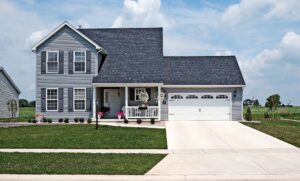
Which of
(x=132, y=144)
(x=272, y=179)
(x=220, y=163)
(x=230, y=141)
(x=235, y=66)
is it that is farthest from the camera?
(x=235, y=66)

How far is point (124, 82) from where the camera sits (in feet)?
92.7

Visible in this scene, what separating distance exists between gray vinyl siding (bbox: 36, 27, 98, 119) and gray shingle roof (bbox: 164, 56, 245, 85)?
5.78 meters

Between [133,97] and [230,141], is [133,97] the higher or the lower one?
the higher one

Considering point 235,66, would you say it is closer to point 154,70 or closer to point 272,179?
point 154,70

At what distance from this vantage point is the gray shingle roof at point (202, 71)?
29.6m

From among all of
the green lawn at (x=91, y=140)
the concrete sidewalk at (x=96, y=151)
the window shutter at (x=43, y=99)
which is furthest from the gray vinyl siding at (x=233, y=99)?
the concrete sidewalk at (x=96, y=151)

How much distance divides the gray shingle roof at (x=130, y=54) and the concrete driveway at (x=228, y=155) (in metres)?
7.65

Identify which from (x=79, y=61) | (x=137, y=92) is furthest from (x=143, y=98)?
(x=79, y=61)

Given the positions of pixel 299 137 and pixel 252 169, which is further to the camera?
pixel 299 137

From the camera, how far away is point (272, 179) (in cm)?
1025

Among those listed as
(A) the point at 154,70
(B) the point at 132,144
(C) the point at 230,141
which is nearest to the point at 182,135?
(C) the point at 230,141

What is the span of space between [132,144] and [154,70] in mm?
13433

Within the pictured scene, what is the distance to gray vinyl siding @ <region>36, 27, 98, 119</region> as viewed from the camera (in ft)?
94.2

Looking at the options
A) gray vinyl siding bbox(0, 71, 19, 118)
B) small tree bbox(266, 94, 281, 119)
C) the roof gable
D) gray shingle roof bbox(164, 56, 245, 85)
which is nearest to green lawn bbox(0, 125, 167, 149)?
gray shingle roof bbox(164, 56, 245, 85)
